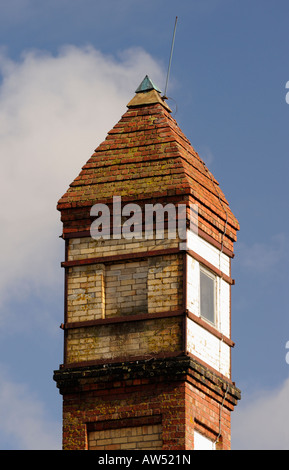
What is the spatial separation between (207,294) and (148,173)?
9.78 feet

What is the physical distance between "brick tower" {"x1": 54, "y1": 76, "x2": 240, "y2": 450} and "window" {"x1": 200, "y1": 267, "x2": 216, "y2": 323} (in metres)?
0.03

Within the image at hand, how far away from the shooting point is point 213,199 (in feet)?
159

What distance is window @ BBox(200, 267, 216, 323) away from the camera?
155 feet

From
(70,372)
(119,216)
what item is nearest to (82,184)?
(119,216)

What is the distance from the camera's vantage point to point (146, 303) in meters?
46.8

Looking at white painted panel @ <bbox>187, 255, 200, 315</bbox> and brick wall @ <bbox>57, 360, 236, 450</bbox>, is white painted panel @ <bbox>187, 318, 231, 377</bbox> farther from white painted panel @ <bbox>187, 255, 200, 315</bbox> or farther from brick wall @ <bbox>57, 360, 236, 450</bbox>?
brick wall @ <bbox>57, 360, 236, 450</bbox>

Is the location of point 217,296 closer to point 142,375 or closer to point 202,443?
point 142,375

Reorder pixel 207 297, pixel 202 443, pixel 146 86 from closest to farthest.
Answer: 1. pixel 202 443
2. pixel 207 297
3. pixel 146 86

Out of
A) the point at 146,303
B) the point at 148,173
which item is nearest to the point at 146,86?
the point at 148,173

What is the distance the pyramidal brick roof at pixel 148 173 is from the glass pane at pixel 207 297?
1032 mm
